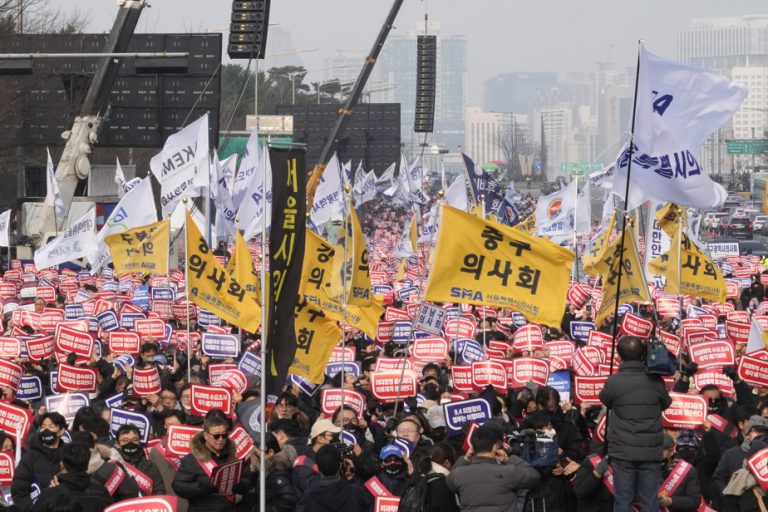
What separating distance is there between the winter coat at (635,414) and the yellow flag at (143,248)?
1192 cm

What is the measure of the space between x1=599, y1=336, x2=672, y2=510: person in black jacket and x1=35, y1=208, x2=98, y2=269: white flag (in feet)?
53.3

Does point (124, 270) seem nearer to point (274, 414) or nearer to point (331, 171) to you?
point (274, 414)

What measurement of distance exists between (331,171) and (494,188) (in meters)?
3.45

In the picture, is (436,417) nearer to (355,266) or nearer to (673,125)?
(355,266)

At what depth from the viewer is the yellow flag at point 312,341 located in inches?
556

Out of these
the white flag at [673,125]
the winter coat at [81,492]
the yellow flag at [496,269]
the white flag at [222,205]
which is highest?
the white flag at [673,125]

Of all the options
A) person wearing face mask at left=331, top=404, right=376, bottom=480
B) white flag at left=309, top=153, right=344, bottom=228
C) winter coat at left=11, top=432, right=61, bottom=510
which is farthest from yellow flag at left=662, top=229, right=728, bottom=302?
white flag at left=309, top=153, right=344, bottom=228

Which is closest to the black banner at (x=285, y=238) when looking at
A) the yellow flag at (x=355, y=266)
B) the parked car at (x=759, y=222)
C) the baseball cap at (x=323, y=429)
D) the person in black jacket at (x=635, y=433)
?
the baseball cap at (x=323, y=429)

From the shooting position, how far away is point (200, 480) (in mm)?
9602

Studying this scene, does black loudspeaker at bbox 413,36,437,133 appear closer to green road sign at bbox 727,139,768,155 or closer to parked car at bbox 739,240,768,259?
parked car at bbox 739,240,768,259

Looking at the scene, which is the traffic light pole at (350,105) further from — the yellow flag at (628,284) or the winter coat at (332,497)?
the winter coat at (332,497)

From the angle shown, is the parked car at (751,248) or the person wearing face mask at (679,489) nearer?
the person wearing face mask at (679,489)

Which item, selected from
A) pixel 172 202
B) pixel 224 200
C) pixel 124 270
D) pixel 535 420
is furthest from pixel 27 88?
pixel 535 420

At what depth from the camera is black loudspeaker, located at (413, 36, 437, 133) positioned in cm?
6059
